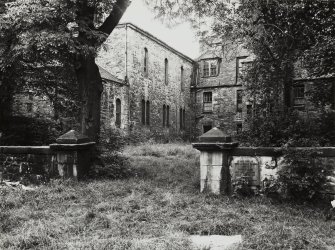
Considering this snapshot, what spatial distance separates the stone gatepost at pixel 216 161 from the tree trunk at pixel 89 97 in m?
3.63

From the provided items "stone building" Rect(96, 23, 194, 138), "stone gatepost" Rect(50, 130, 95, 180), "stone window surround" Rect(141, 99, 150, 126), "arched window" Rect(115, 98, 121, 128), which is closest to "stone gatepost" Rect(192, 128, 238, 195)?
"stone gatepost" Rect(50, 130, 95, 180)

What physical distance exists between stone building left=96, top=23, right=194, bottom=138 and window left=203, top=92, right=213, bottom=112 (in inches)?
64.7

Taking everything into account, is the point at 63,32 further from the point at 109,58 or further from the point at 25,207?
the point at 109,58

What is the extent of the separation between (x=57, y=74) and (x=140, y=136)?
1086cm

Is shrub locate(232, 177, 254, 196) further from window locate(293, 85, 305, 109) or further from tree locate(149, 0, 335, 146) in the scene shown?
window locate(293, 85, 305, 109)

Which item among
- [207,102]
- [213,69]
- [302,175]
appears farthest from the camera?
Result: [213,69]

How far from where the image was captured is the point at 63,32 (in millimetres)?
7898

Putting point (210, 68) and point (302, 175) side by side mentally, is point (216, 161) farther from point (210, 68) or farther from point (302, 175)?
point (210, 68)

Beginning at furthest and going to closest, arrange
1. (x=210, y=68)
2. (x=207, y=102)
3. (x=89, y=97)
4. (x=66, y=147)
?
1. (x=210, y=68)
2. (x=207, y=102)
3. (x=89, y=97)
4. (x=66, y=147)

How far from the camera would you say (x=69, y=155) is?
7.56m

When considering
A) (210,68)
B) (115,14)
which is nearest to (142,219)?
(115,14)

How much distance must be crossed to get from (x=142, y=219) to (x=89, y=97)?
192 inches

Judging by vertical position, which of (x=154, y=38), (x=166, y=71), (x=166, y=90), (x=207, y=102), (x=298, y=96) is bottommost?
(x=207, y=102)

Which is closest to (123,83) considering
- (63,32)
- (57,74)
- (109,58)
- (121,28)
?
(109,58)
